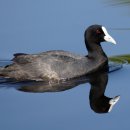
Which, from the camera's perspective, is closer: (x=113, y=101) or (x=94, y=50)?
(x=113, y=101)

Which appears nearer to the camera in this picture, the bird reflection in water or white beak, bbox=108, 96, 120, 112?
white beak, bbox=108, 96, 120, 112

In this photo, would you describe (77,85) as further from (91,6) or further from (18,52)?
(91,6)

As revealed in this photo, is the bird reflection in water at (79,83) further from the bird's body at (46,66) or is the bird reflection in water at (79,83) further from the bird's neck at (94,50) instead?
the bird's neck at (94,50)

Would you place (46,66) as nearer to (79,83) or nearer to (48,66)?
(48,66)

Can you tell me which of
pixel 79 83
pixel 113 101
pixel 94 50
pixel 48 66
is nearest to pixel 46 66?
pixel 48 66

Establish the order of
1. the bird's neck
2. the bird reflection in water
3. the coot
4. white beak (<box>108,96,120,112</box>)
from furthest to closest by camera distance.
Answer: the bird's neck, the coot, the bird reflection in water, white beak (<box>108,96,120,112</box>)

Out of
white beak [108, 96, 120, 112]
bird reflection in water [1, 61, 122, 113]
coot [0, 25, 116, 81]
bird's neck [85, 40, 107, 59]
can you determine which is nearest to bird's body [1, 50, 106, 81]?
coot [0, 25, 116, 81]

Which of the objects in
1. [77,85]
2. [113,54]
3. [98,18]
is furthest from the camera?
[98,18]

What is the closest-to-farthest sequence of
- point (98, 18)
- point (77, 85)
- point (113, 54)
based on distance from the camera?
point (77, 85)
point (113, 54)
point (98, 18)

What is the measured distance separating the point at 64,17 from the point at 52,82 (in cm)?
288

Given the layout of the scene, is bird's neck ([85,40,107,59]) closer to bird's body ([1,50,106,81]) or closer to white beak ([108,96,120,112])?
bird's body ([1,50,106,81])

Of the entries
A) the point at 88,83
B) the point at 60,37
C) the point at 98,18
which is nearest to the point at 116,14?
the point at 98,18

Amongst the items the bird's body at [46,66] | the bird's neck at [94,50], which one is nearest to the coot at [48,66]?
the bird's body at [46,66]

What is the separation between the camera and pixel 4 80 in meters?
15.6
